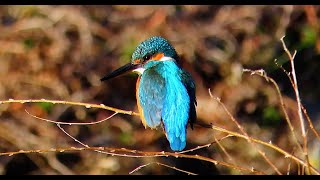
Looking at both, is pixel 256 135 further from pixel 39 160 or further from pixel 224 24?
pixel 39 160

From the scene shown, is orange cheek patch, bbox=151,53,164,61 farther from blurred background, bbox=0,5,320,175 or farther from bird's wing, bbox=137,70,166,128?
blurred background, bbox=0,5,320,175

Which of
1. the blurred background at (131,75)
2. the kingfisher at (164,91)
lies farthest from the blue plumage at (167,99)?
the blurred background at (131,75)

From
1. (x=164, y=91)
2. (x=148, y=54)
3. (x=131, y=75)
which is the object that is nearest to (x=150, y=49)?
(x=148, y=54)

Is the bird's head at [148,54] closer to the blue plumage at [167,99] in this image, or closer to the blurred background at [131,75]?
the blue plumage at [167,99]

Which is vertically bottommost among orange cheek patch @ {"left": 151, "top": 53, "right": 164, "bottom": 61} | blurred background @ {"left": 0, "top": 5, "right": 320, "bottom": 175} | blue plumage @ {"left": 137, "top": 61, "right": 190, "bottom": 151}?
blue plumage @ {"left": 137, "top": 61, "right": 190, "bottom": 151}

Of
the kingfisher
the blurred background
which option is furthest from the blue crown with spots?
the blurred background

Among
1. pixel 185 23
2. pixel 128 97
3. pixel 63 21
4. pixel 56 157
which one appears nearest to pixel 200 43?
pixel 185 23

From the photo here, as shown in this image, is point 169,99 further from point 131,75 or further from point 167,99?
point 131,75
